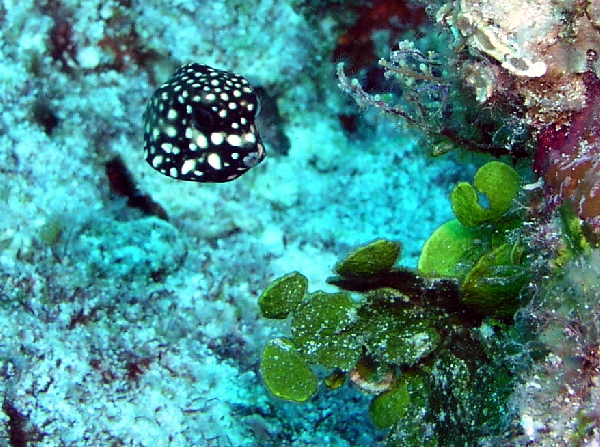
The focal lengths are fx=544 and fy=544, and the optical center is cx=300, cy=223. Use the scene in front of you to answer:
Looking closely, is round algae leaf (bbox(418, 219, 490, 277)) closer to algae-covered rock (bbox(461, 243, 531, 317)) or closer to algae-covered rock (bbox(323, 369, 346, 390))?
algae-covered rock (bbox(461, 243, 531, 317))

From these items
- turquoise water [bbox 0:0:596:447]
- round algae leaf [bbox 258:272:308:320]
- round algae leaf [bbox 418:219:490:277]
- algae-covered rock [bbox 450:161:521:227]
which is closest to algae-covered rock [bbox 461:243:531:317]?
algae-covered rock [bbox 450:161:521:227]

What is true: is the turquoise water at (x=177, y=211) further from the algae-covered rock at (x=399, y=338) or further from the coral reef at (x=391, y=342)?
the algae-covered rock at (x=399, y=338)

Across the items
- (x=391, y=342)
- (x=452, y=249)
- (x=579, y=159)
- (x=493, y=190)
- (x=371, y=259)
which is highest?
(x=579, y=159)

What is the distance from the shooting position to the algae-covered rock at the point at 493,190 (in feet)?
8.39


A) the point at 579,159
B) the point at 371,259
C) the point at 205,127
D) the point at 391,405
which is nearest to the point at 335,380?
the point at 391,405

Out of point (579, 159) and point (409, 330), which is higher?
point (579, 159)

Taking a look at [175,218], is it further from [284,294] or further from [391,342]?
[391,342]

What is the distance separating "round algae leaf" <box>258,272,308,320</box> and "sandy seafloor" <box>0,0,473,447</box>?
1.45 metres

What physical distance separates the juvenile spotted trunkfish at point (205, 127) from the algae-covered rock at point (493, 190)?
53.6 inches

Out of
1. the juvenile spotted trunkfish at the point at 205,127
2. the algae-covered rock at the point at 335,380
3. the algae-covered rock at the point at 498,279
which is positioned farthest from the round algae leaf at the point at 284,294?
the juvenile spotted trunkfish at the point at 205,127

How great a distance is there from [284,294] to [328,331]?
10.9 inches

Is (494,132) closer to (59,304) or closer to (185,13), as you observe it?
(185,13)

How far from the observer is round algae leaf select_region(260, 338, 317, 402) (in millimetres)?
2539

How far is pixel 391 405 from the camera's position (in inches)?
106
